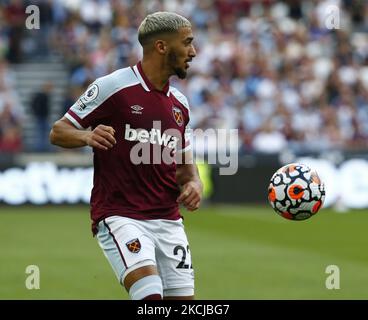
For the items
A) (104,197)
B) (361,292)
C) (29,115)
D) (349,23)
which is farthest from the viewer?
(349,23)

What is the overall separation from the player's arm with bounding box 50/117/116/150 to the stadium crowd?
15.1 meters

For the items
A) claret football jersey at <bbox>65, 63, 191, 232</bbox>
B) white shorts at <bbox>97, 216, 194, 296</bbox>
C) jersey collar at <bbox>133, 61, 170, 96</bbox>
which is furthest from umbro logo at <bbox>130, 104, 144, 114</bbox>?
white shorts at <bbox>97, 216, 194, 296</bbox>

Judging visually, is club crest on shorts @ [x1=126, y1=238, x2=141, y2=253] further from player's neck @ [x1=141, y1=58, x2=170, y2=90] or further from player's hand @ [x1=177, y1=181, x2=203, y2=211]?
player's neck @ [x1=141, y1=58, x2=170, y2=90]

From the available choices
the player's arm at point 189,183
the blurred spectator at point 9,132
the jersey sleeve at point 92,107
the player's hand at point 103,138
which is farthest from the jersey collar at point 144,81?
the blurred spectator at point 9,132

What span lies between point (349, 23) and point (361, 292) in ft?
57.2

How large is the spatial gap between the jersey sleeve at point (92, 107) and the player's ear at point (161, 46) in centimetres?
44

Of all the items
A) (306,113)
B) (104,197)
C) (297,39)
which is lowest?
(104,197)

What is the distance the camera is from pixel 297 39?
25484 mm

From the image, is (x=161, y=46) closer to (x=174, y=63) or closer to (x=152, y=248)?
(x=174, y=63)

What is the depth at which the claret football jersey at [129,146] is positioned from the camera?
23.6ft
